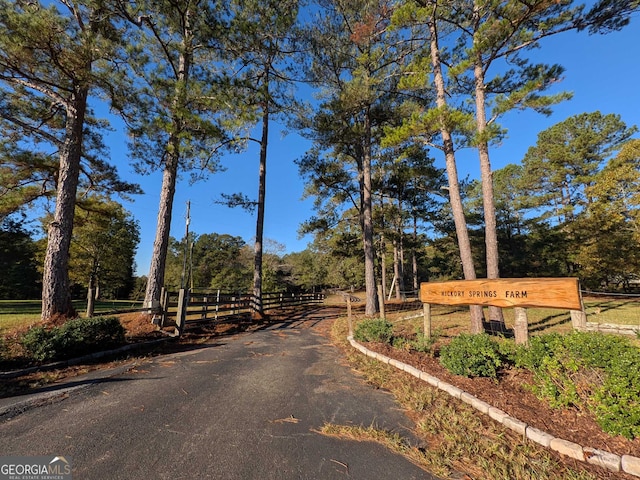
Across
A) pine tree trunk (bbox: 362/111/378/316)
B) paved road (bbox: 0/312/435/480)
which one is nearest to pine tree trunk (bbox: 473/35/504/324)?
pine tree trunk (bbox: 362/111/378/316)

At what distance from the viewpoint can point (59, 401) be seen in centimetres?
328

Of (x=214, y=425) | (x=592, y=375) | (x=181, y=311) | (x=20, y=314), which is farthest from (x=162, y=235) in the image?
(x=20, y=314)

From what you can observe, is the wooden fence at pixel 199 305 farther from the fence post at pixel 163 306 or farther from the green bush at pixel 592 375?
the green bush at pixel 592 375

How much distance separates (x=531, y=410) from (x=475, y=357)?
38.1 inches

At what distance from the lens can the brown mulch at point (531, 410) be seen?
7.93ft

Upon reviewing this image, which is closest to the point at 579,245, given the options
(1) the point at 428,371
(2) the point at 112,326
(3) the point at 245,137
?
(1) the point at 428,371

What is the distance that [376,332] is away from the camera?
6.15 m

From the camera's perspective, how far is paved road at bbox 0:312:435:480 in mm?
2156

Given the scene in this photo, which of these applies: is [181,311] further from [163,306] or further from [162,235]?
[162,235]

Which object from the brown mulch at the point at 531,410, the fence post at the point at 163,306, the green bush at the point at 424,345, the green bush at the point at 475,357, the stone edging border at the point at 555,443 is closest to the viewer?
the stone edging border at the point at 555,443

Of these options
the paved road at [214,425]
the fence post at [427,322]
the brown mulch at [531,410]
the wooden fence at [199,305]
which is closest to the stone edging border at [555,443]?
the brown mulch at [531,410]

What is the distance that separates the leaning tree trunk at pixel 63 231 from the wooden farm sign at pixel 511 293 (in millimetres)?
8880

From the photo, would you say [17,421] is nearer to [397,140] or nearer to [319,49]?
[397,140]

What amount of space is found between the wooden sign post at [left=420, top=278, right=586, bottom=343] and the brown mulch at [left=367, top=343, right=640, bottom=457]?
2.80 feet
